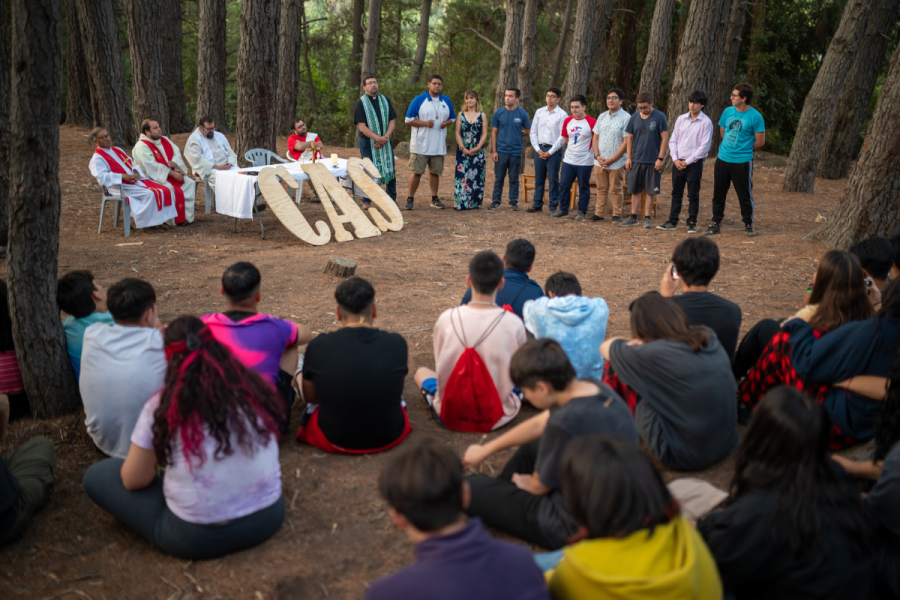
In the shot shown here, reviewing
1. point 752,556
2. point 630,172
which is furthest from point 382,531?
point 630,172

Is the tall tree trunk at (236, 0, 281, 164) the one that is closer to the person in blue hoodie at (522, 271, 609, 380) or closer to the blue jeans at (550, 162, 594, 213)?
the blue jeans at (550, 162, 594, 213)

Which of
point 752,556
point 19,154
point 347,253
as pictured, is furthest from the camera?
point 347,253

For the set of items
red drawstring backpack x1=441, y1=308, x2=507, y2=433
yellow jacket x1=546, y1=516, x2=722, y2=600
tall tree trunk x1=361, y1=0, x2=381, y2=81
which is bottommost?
red drawstring backpack x1=441, y1=308, x2=507, y2=433

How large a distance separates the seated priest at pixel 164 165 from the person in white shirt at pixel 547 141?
4607 mm

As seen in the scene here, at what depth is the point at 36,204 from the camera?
3.43 m

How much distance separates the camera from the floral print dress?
9.16 metres

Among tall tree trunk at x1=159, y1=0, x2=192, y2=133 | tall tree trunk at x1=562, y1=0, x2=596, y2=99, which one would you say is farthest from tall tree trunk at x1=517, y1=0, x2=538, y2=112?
tall tree trunk at x1=159, y1=0, x2=192, y2=133

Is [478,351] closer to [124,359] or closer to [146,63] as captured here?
[124,359]

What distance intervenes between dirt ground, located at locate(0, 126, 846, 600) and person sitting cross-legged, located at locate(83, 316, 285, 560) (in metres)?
0.14

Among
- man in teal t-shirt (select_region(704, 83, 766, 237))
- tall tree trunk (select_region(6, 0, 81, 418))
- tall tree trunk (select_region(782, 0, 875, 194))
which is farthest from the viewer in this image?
tall tree trunk (select_region(782, 0, 875, 194))

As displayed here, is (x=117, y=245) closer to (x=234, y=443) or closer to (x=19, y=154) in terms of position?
(x=19, y=154)

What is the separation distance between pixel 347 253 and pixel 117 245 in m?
2.56

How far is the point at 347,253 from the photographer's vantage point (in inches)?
282

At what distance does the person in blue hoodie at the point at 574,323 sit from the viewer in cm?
347
